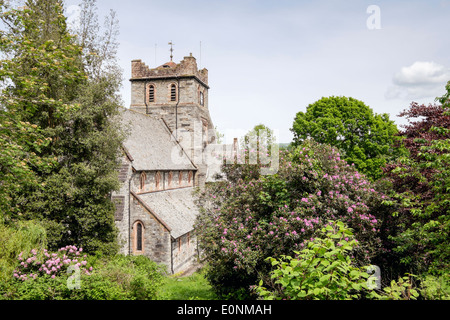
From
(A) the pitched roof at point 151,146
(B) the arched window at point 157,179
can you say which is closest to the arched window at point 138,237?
(A) the pitched roof at point 151,146

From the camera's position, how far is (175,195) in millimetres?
29406

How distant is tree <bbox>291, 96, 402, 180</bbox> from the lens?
28609 millimetres

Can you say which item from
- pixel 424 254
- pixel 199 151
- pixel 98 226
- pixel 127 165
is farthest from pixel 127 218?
pixel 424 254

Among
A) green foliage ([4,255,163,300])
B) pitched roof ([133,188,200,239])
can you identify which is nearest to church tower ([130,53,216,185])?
pitched roof ([133,188,200,239])

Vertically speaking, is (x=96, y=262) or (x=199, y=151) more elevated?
(x=199, y=151)

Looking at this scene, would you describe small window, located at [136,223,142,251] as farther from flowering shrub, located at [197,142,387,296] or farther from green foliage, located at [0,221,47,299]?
flowering shrub, located at [197,142,387,296]

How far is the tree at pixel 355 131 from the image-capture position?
28.6 m

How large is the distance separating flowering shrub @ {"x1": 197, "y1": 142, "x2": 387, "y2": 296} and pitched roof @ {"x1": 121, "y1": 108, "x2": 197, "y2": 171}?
13.3 m

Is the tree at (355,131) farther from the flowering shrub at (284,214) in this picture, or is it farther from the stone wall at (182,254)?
the flowering shrub at (284,214)

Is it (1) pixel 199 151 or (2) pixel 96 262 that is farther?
(1) pixel 199 151

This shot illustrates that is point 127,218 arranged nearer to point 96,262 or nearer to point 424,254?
point 96,262

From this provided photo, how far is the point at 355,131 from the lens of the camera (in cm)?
2975
